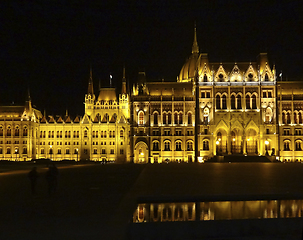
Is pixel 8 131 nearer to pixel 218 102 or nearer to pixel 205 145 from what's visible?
pixel 205 145

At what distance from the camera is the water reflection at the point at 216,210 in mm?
13898

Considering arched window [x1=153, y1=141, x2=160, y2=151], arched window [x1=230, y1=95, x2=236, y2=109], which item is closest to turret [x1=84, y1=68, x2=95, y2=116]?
arched window [x1=153, y1=141, x2=160, y2=151]

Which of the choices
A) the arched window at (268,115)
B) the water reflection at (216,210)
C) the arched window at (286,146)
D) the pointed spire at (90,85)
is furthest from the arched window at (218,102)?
the water reflection at (216,210)

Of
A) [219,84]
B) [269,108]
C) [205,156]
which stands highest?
[219,84]

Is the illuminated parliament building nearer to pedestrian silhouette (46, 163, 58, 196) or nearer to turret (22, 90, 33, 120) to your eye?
turret (22, 90, 33, 120)

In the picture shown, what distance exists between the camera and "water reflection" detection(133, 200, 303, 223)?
45.6ft

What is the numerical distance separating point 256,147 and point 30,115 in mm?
63414

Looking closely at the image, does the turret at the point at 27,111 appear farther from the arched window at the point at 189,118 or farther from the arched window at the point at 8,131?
the arched window at the point at 189,118

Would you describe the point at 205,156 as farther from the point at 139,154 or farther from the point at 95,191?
the point at 95,191

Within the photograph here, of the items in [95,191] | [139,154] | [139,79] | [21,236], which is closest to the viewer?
[21,236]

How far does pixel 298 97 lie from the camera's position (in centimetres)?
9012

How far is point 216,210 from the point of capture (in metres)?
15.0

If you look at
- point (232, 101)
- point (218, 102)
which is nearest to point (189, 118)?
point (218, 102)

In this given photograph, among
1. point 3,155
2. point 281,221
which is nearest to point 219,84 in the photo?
point 3,155
